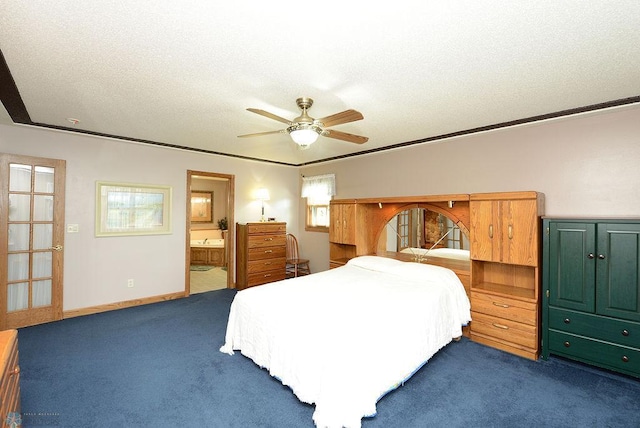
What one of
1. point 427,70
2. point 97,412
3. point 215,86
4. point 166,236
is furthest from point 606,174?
point 166,236

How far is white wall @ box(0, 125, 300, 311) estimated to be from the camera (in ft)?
12.2

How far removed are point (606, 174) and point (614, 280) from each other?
101 centimetres

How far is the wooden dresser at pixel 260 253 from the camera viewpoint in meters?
5.00

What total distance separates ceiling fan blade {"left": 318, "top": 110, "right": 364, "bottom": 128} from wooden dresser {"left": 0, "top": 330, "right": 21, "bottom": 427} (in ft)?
7.47

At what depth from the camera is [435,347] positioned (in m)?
2.62

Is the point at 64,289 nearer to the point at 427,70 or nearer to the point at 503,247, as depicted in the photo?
the point at 427,70

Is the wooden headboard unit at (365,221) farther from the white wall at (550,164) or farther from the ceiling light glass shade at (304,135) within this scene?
the ceiling light glass shade at (304,135)

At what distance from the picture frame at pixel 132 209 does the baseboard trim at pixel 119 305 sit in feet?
3.21

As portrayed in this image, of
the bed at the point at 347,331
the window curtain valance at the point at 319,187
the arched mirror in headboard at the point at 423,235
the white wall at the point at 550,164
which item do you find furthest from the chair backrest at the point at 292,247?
the bed at the point at 347,331

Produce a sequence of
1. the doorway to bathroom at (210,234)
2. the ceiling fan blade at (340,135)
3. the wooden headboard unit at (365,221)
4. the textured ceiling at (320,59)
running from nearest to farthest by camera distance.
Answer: the textured ceiling at (320,59), the ceiling fan blade at (340,135), the wooden headboard unit at (365,221), the doorway to bathroom at (210,234)

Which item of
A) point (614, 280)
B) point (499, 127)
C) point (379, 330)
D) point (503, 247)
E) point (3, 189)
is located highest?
point (499, 127)

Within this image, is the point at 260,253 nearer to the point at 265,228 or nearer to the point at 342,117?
the point at 265,228

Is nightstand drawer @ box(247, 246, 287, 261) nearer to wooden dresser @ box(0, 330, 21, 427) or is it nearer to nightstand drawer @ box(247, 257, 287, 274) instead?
nightstand drawer @ box(247, 257, 287, 274)

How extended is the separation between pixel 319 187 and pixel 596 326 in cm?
419
